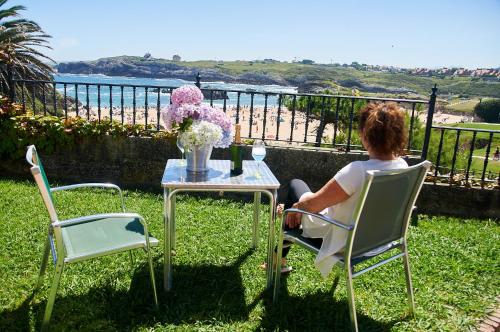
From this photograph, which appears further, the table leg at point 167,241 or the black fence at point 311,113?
the black fence at point 311,113

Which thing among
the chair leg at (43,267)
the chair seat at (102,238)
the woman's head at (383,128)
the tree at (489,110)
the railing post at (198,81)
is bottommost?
the tree at (489,110)

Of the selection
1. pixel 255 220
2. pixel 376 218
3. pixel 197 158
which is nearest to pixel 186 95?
pixel 197 158

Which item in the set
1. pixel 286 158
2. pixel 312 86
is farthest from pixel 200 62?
pixel 286 158

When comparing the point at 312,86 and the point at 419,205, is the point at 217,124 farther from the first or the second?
the point at 312,86

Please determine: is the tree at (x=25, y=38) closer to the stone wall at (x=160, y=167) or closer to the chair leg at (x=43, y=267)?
the stone wall at (x=160, y=167)

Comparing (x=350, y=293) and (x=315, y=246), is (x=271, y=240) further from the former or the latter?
(x=350, y=293)

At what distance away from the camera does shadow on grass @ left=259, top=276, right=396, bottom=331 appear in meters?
2.69

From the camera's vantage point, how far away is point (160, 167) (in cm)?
579

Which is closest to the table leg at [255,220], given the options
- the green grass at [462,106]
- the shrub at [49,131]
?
the shrub at [49,131]

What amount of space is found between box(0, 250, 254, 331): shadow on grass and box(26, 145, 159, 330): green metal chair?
5.8 inches

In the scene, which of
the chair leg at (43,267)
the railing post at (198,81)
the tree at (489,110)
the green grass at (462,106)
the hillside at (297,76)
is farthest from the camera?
the hillside at (297,76)

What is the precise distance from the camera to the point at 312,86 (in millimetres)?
71125

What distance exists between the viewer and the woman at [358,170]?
246cm

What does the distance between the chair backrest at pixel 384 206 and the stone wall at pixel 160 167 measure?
2860 millimetres
